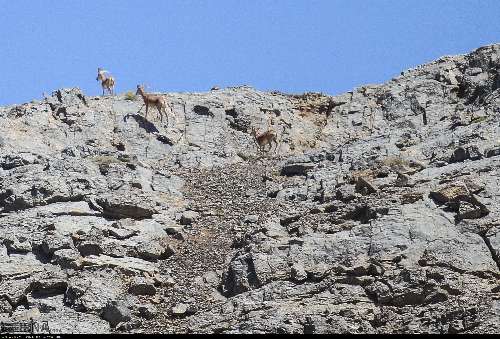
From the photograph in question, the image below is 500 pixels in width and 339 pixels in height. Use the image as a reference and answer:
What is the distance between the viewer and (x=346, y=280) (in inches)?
1393

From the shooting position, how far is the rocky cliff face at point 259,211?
1366 inches

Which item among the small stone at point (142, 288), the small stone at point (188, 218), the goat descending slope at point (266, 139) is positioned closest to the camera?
the small stone at point (142, 288)

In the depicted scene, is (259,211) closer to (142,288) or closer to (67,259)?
(142,288)

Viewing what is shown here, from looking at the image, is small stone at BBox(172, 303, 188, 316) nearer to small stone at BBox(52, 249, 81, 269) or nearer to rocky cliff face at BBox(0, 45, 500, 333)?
rocky cliff face at BBox(0, 45, 500, 333)

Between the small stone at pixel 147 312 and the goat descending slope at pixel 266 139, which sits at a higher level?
the goat descending slope at pixel 266 139

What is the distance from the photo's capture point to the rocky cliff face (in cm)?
3469

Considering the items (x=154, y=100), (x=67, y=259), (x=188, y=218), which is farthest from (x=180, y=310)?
(x=154, y=100)

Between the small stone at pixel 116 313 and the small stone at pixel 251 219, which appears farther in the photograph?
the small stone at pixel 251 219

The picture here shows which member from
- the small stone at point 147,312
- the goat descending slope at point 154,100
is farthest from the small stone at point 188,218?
Answer: the goat descending slope at point 154,100

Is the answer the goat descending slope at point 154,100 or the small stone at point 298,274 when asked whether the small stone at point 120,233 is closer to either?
the small stone at point 298,274

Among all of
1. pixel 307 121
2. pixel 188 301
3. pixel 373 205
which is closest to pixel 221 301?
pixel 188 301

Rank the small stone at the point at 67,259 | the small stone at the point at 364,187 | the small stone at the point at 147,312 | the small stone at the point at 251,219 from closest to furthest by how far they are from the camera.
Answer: the small stone at the point at 147,312
the small stone at the point at 67,259
the small stone at the point at 364,187
the small stone at the point at 251,219

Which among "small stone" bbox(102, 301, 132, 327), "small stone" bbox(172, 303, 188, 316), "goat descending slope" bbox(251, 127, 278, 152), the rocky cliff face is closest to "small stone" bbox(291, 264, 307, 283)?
the rocky cliff face

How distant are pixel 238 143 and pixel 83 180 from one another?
10.2 m
